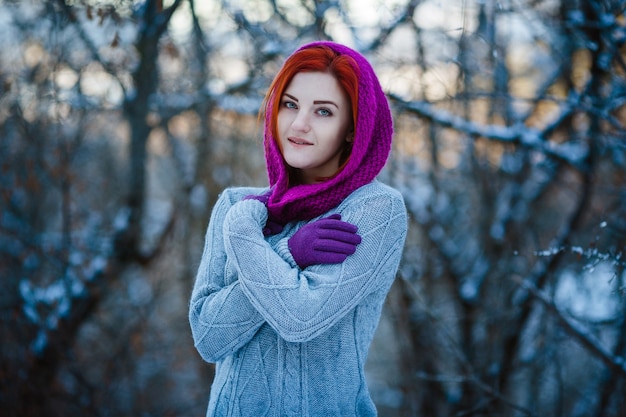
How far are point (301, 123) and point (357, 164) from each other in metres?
0.22

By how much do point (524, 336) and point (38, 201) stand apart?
4.62m

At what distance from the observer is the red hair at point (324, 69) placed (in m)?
1.76

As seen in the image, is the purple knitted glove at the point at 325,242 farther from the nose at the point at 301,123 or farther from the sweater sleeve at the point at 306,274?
the nose at the point at 301,123

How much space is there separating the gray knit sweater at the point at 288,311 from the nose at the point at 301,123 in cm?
26

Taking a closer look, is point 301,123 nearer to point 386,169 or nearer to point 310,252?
point 310,252

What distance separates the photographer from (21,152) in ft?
16.2

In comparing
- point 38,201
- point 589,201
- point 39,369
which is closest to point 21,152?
point 38,201

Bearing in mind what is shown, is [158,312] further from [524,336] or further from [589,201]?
[589,201]

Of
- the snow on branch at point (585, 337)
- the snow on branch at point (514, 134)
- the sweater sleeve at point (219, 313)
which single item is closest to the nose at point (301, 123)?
the sweater sleeve at point (219, 313)

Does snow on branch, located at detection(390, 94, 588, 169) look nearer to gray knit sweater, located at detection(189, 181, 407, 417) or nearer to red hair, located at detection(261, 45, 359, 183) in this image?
red hair, located at detection(261, 45, 359, 183)

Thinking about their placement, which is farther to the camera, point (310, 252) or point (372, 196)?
point (372, 196)

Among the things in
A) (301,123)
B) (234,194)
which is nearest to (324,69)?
(301,123)

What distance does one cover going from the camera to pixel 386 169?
460 cm

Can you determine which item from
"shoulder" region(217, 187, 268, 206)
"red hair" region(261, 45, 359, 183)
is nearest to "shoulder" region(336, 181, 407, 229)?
"red hair" region(261, 45, 359, 183)
